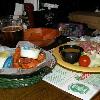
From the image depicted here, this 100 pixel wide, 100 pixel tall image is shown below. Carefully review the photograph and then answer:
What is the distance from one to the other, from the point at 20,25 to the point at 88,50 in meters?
0.37

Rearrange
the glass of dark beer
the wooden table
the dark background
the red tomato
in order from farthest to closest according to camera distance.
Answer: the dark background → the glass of dark beer → the red tomato → the wooden table

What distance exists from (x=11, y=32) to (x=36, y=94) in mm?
395

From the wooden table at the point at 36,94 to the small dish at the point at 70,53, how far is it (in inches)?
6.4

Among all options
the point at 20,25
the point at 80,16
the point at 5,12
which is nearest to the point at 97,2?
the point at 80,16

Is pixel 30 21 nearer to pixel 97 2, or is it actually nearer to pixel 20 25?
pixel 20 25

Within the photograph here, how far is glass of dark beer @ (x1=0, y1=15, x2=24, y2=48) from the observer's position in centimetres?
107

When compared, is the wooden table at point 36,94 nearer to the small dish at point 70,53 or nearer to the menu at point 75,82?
the menu at point 75,82

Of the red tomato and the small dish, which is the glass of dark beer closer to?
the small dish

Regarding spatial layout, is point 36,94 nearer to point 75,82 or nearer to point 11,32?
point 75,82

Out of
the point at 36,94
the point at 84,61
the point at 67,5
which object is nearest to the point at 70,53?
the point at 84,61

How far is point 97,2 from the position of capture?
206 centimetres

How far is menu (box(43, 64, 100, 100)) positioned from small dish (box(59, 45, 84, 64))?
45 millimetres

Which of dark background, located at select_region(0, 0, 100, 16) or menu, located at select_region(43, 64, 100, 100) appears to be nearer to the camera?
menu, located at select_region(43, 64, 100, 100)

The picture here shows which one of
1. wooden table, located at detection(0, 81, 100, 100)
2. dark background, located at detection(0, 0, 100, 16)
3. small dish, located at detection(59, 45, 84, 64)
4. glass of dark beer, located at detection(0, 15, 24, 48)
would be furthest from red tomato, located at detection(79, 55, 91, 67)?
dark background, located at detection(0, 0, 100, 16)
